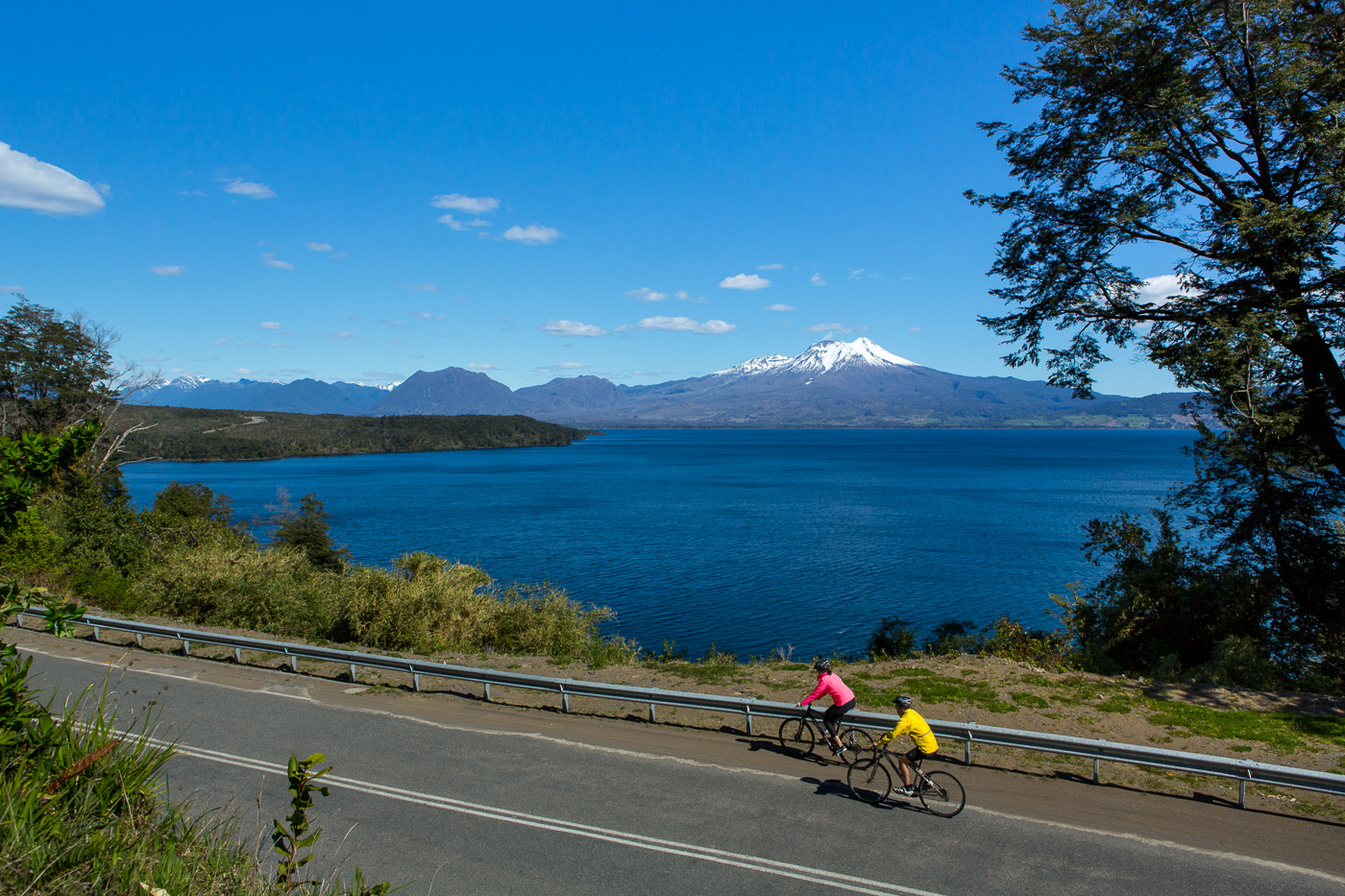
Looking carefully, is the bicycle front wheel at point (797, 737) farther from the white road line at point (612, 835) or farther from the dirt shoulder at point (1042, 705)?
the white road line at point (612, 835)

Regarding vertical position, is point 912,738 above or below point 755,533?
above

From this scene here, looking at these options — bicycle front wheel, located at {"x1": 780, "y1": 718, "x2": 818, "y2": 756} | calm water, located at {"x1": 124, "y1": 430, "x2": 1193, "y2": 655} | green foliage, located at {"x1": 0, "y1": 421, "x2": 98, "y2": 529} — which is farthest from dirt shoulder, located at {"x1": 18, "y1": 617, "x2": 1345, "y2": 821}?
calm water, located at {"x1": 124, "y1": 430, "x2": 1193, "y2": 655}

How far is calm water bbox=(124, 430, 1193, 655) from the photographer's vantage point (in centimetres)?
3469

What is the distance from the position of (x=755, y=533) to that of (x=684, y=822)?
4970 centimetres

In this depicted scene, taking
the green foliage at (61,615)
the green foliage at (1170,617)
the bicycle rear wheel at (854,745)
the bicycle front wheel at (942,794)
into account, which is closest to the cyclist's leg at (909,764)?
the bicycle front wheel at (942,794)

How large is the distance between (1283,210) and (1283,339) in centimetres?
231

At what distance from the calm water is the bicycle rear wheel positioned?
1722 centimetres

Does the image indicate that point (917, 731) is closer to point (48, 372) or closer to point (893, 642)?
point (893, 642)

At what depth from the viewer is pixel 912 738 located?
8.86 m

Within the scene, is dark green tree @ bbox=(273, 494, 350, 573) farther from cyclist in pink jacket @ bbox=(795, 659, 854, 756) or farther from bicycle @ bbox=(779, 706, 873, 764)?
cyclist in pink jacket @ bbox=(795, 659, 854, 756)

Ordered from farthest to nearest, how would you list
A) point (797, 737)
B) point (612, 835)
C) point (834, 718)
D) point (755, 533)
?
point (755, 533), point (797, 737), point (834, 718), point (612, 835)

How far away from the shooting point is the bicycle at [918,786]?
29.2 ft

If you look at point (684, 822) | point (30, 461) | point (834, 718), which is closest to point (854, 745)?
point (834, 718)

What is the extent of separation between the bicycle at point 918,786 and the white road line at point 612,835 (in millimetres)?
1799
